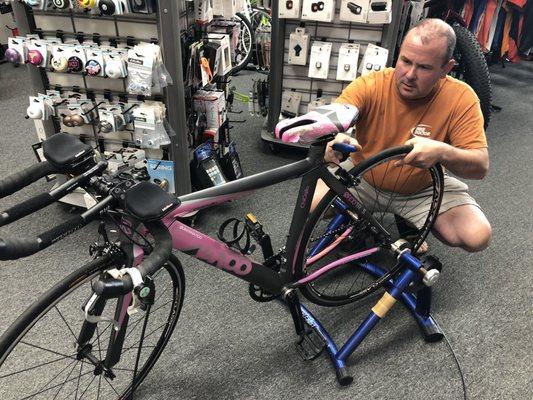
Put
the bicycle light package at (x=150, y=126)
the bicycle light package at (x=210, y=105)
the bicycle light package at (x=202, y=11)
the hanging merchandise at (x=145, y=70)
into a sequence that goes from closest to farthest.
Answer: the hanging merchandise at (x=145, y=70) < the bicycle light package at (x=150, y=126) < the bicycle light package at (x=202, y=11) < the bicycle light package at (x=210, y=105)

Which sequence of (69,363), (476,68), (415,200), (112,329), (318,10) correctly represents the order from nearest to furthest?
(112,329)
(69,363)
(415,200)
(318,10)
(476,68)

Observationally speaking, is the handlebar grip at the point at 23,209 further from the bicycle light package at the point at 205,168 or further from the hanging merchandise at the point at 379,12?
the hanging merchandise at the point at 379,12

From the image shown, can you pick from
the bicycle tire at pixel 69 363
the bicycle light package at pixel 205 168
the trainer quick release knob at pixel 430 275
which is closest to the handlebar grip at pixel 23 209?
the bicycle tire at pixel 69 363

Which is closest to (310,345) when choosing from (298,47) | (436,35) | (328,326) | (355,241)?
(328,326)

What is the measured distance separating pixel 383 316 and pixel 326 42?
1.59 metres

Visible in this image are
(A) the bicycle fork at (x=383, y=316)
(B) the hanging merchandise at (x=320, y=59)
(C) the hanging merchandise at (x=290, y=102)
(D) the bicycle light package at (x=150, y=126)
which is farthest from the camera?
(C) the hanging merchandise at (x=290, y=102)

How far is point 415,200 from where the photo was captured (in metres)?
1.69

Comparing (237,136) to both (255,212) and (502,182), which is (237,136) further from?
(502,182)

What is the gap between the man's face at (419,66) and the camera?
1344 mm

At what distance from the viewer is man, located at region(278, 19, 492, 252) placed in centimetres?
134

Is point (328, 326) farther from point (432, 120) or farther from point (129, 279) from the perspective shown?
point (129, 279)

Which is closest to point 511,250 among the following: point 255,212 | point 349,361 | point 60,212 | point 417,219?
point 417,219

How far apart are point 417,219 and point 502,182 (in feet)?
4.34

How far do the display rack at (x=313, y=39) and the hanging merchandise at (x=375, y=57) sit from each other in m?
0.08
